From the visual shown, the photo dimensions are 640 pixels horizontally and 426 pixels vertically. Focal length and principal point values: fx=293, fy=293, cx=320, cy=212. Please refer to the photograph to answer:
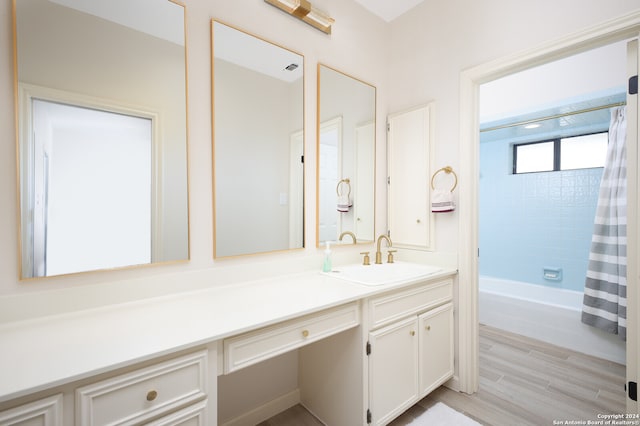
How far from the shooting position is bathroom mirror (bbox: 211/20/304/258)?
5.06ft

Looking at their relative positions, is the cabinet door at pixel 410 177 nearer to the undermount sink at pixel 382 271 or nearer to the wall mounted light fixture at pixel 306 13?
the undermount sink at pixel 382 271

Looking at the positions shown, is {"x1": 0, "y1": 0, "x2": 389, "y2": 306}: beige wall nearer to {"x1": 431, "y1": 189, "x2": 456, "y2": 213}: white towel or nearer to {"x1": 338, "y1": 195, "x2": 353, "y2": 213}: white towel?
{"x1": 338, "y1": 195, "x2": 353, "y2": 213}: white towel

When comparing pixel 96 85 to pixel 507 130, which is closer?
pixel 96 85

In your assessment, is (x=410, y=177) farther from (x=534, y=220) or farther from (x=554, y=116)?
(x=534, y=220)

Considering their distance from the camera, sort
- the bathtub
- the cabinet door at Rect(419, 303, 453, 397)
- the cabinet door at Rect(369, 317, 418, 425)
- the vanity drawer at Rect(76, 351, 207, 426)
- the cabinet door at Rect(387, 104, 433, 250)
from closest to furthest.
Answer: the vanity drawer at Rect(76, 351, 207, 426) → the cabinet door at Rect(369, 317, 418, 425) → the cabinet door at Rect(419, 303, 453, 397) → the cabinet door at Rect(387, 104, 433, 250) → the bathtub

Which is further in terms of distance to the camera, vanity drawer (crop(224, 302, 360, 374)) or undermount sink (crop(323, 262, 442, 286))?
undermount sink (crop(323, 262, 442, 286))

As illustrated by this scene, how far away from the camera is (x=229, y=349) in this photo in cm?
105

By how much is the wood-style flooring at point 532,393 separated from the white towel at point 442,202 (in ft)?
4.07

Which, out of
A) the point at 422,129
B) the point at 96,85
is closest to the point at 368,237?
the point at 422,129

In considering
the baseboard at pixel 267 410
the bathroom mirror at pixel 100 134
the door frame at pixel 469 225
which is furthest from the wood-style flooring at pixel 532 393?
the bathroom mirror at pixel 100 134

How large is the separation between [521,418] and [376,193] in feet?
5.48

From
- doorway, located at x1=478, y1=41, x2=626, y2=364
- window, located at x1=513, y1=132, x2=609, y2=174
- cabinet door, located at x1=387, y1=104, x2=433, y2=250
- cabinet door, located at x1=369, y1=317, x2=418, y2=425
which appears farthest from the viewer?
window, located at x1=513, y1=132, x2=609, y2=174

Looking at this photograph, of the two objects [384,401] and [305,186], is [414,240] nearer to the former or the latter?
[305,186]

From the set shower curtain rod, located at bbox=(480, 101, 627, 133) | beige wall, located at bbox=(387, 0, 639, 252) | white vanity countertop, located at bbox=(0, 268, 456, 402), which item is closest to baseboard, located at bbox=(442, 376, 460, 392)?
beige wall, located at bbox=(387, 0, 639, 252)
